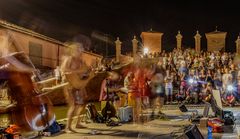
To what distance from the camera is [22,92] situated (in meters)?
7.55

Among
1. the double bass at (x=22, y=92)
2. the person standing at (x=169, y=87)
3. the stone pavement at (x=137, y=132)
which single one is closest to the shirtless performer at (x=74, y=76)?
the stone pavement at (x=137, y=132)

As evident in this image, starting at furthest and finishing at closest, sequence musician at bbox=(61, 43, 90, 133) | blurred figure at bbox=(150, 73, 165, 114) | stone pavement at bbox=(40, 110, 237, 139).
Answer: blurred figure at bbox=(150, 73, 165, 114) < musician at bbox=(61, 43, 90, 133) < stone pavement at bbox=(40, 110, 237, 139)

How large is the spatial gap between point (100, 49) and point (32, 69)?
115 feet

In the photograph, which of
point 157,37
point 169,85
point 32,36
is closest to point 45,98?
point 169,85

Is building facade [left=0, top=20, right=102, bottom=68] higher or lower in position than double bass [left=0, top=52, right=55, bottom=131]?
higher

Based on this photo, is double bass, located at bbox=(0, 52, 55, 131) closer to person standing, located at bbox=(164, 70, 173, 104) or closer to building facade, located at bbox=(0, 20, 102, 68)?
person standing, located at bbox=(164, 70, 173, 104)

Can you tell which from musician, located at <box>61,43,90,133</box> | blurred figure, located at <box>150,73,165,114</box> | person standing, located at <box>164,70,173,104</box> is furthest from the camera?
person standing, located at <box>164,70,173,104</box>

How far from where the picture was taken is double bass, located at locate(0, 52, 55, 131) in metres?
7.30

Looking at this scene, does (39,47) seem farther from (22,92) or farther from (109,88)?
(22,92)

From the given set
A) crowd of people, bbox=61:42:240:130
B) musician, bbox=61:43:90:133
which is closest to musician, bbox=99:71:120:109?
crowd of people, bbox=61:42:240:130

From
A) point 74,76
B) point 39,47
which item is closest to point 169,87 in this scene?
point 74,76

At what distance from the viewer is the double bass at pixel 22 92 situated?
7.30m

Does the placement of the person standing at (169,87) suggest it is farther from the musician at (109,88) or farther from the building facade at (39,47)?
the building facade at (39,47)

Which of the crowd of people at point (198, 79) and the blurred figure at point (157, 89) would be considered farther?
the crowd of people at point (198, 79)
